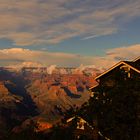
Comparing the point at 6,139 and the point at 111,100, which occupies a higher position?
the point at 111,100

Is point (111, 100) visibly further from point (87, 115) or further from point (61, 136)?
point (61, 136)

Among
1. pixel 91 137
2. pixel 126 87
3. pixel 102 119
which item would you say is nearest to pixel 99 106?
pixel 102 119

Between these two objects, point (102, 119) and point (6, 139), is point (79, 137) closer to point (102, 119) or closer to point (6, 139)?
point (102, 119)

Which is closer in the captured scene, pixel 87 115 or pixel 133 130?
pixel 133 130

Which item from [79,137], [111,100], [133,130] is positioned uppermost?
[111,100]

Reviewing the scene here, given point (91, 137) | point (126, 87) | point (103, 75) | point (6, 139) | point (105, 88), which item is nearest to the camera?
point (6, 139)

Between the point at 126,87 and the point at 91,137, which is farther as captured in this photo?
the point at 91,137

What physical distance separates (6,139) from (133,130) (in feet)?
35.7

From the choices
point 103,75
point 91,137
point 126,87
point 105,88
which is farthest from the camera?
point 103,75

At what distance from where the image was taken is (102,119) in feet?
102

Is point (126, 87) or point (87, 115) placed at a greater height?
point (126, 87)

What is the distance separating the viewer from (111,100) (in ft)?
103

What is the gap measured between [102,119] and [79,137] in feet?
30.1

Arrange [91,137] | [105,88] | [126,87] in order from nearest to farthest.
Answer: [126,87], [105,88], [91,137]
